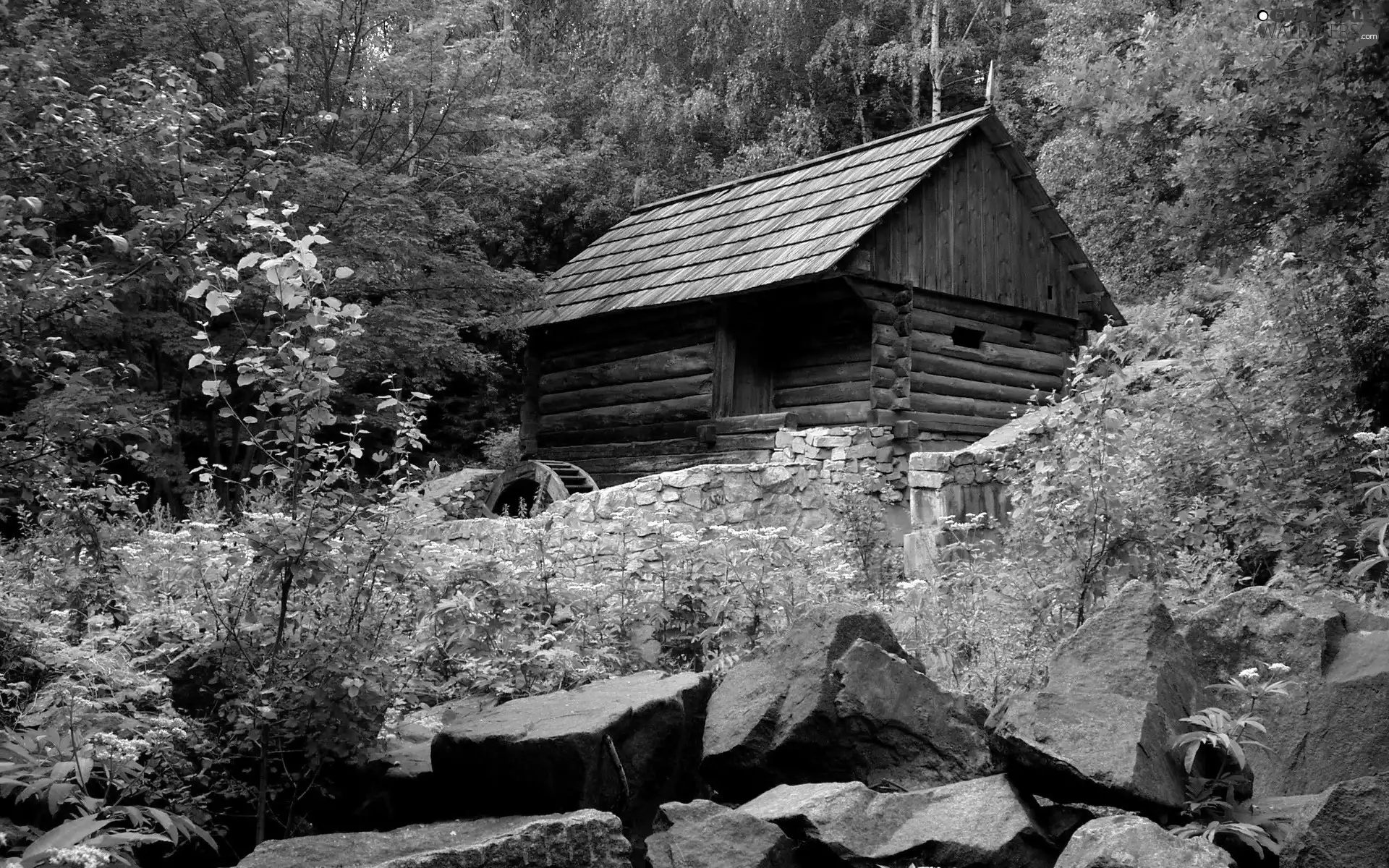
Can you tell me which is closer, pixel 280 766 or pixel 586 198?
pixel 280 766

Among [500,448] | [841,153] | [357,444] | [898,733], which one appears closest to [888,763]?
[898,733]

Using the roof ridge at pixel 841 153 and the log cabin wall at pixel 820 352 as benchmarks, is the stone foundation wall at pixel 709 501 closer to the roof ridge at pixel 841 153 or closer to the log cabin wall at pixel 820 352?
the log cabin wall at pixel 820 352

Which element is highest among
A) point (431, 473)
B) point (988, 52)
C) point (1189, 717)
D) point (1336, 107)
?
point (988, 52)

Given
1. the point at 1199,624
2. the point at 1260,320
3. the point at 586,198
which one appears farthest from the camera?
the point at 586,198

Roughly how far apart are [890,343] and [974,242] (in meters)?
2.00

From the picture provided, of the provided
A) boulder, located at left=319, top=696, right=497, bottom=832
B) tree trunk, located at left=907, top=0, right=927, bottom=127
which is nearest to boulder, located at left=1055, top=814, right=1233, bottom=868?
boulder, located at left=319, top=696, right=497, bottom=832

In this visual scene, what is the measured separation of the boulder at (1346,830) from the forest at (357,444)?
1.77 metres

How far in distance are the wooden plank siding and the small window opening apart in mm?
455

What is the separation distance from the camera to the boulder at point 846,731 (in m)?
4.03

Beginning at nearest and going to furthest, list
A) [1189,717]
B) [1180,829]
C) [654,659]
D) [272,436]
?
[1180,829] < [1189,717] < [272,436] < [654,659]

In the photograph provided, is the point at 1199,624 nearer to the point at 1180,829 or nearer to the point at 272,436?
the point at 1180,829

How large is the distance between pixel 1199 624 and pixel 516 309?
13.2m

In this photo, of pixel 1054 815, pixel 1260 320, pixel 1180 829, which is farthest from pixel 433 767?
pixel 1260 320

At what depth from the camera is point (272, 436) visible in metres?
4.67
